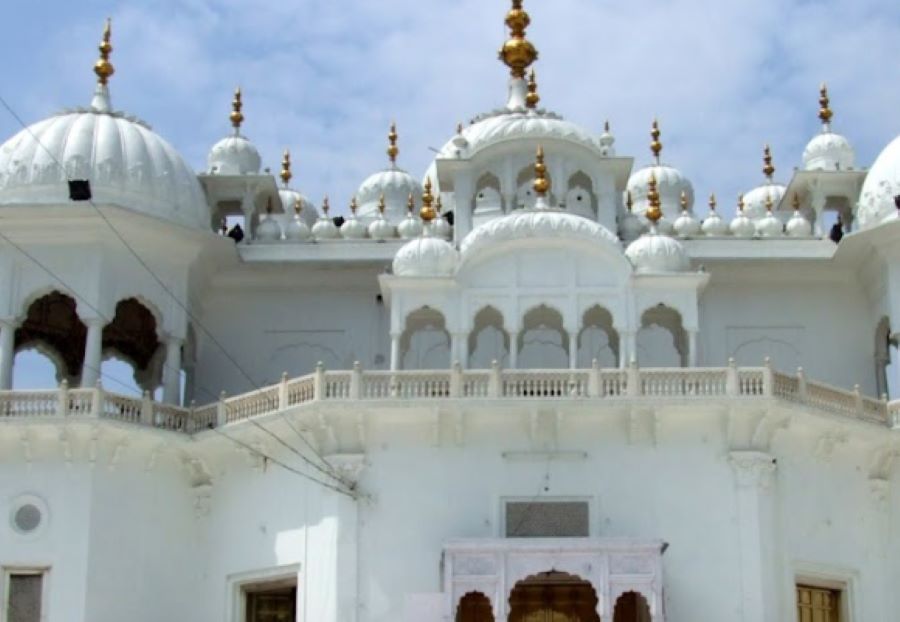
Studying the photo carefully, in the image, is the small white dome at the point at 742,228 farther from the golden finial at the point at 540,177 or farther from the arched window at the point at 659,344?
the golden finial at the point at 540,177

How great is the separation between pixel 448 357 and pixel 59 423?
6427 mm

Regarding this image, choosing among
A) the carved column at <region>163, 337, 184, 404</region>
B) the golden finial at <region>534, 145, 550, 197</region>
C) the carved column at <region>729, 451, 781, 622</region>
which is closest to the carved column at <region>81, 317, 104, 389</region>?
the carved column at <region>163, 337, 184, 404</region>

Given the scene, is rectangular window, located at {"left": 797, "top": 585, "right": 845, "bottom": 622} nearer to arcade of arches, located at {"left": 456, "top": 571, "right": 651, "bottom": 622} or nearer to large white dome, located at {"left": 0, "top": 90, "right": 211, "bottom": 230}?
arcade of arches, located at {"left": 456, "top": 571, "right": 651, "bottom": 622}

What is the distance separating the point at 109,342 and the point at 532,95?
27.3 feet

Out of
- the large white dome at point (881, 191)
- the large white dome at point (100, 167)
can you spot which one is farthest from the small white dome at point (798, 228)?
the large white dome at point (100, 167)

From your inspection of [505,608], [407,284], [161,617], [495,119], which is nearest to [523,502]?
[505,608]

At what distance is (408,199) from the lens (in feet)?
107

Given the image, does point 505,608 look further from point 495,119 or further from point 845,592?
point 495,119

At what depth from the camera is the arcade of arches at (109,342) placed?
2744cm

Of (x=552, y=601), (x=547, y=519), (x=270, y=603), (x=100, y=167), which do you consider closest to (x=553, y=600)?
(x=552, y=601)

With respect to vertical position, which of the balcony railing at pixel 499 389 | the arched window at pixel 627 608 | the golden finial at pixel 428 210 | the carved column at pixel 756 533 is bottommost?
the arched window at pixel 627 608

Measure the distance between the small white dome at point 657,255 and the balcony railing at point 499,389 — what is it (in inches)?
→ 85.2

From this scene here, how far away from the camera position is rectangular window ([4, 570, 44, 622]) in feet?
81.5

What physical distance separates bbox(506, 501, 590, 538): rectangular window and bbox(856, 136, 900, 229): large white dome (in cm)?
691
